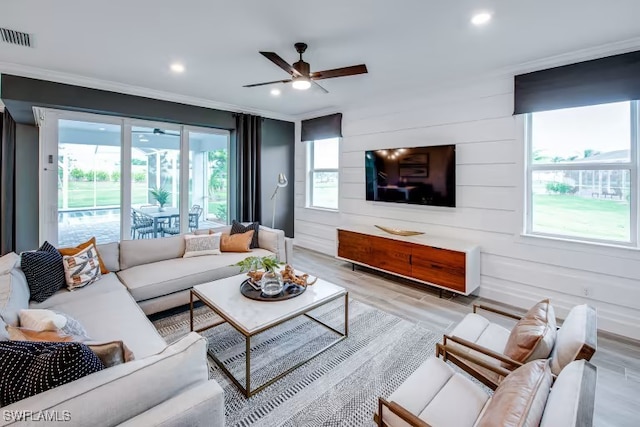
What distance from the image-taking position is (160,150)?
190 inches

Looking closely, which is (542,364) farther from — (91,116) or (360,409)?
(91,116)

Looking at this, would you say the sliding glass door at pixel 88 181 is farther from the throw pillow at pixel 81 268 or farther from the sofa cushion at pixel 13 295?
the sofa cushion at pixel 13 295

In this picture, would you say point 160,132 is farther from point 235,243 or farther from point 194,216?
point 235,243

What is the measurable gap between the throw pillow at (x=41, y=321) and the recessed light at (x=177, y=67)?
109 inches

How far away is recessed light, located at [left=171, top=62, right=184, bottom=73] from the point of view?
11.0 ft

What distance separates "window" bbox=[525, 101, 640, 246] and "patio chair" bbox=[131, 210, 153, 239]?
5.18m

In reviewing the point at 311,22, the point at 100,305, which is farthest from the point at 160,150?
the point at 311,22

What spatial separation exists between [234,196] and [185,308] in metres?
2.55

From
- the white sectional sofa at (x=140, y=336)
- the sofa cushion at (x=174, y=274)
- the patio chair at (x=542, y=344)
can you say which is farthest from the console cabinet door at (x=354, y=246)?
the patio chair at (x=542, y=344)

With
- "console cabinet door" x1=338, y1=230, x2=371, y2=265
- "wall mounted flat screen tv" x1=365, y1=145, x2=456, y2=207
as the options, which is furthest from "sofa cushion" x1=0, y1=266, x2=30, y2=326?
"wall mounted flat screen tv" x1=365, y1=145, x2=456, y2=207

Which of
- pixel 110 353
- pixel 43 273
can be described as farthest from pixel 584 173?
pixel 43 273

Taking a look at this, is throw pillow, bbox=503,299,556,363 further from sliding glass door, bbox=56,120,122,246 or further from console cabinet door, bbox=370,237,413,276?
sliding glass door, bbox=56,120,122,246

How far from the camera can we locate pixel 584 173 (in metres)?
3.07

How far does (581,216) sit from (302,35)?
10.7 ft
